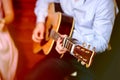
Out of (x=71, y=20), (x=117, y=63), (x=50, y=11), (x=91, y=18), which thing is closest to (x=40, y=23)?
(x=50, y=11)

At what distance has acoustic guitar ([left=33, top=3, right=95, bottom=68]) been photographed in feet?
3.95

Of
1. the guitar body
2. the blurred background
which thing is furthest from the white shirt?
the blurred background

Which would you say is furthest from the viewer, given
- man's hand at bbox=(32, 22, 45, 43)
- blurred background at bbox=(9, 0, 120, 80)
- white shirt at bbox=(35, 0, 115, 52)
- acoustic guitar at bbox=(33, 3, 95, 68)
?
blurred background at bbox=(9, 0, 120, 80)

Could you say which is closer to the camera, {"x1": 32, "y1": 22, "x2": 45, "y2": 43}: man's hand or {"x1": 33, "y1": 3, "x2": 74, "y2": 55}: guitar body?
{"x1": 33, "y1": 3, "x2": 74, "y2": 55}: guitar body

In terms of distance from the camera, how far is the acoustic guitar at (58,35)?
1203 millimetres

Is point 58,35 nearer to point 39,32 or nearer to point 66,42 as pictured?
point 66,42

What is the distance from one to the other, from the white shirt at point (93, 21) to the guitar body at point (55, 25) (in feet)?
0.15

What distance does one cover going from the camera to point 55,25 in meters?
1.42

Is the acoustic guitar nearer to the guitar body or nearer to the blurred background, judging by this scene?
the guitar body

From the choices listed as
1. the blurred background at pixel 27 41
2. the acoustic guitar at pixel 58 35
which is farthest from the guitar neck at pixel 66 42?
the blurred background at pixel 27 41

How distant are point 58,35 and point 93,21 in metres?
0.18

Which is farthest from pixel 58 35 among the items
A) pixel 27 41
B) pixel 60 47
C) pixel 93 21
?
pixel 27 41

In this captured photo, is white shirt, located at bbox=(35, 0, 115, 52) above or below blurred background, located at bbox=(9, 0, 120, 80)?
above

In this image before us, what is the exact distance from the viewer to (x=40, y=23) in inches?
60.8
